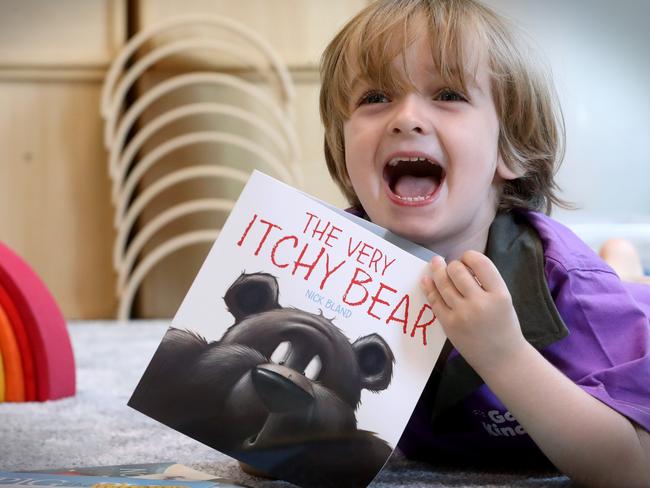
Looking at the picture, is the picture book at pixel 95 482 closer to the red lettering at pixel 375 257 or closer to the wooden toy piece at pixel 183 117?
the red lettering at pixel 375 257

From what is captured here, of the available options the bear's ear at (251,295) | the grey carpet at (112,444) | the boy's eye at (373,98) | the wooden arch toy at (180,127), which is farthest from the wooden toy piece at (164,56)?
the bear's ear at (251,295)

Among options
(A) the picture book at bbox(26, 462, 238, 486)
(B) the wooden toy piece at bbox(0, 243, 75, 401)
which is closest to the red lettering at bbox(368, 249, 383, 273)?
(A) the picture book at bbox(26, 462, 238, 486)

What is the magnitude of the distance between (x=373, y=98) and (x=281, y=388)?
0.30m

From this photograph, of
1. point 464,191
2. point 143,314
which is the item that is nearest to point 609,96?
point 143,314

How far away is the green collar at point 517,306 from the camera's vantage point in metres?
0.75

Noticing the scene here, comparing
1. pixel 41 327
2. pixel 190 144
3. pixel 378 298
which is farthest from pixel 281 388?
pixel 190 144

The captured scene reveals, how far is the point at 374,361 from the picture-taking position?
2.30 ft

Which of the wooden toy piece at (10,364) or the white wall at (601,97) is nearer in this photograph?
the wooden toy piece at (10,364)

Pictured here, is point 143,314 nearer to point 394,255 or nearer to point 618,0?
point 618,0

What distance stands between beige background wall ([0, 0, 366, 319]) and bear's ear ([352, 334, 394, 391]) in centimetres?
166

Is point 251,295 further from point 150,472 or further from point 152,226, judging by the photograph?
point 152,226

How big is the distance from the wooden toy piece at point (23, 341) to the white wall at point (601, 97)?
1546 mm

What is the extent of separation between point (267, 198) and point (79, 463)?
330 mm

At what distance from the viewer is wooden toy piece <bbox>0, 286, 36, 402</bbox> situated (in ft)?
3.86
